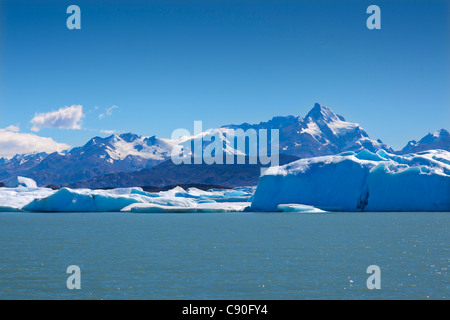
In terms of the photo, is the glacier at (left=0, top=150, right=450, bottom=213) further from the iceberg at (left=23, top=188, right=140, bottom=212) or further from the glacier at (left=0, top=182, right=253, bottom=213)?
the iceberg at (left=23, top=188, right=140, bottom=212)

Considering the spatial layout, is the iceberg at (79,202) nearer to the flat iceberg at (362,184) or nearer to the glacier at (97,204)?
the glacier at (97,204)

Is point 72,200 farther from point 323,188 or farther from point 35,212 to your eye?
point 323,188

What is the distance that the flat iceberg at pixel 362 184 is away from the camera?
5394cm

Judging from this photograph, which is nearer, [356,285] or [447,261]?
[356,285]

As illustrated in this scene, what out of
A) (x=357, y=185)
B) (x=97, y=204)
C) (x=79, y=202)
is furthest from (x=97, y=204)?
(x=357, y=185)

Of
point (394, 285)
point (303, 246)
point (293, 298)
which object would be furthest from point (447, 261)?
point (293, 298)

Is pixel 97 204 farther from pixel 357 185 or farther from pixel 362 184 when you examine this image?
pixel 362 184

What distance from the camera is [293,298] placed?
1352 centimetres

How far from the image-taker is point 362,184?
56.0 metres

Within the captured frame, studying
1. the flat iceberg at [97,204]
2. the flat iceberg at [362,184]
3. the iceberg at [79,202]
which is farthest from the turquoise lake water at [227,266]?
the iceberg at [79,202]

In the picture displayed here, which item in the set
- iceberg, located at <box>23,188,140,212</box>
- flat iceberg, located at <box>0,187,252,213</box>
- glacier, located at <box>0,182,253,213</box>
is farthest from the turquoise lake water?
iceberg, located at <box>23,188,140,212</box>

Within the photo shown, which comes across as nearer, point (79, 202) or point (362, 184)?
point (362, 184)

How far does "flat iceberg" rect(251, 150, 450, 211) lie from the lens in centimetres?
5394

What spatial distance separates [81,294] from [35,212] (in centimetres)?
6432
